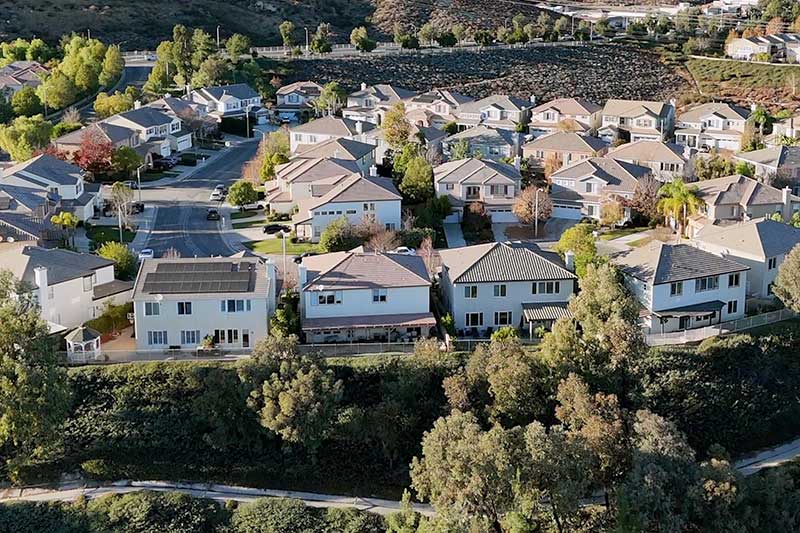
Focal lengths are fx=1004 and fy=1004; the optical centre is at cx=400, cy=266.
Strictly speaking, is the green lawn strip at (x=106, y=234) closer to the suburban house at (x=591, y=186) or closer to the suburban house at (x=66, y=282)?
the suburban house at (x=66, y=282)

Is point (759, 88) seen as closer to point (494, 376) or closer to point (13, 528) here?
point (494, 376)

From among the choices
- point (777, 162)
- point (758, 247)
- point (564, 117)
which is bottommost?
point (758, 247)

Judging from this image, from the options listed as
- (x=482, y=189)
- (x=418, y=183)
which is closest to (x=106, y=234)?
(x=418, y=183)

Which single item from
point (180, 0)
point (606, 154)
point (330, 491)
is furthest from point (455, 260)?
point (180, 0)

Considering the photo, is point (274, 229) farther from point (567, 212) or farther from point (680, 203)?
point (680, 203)

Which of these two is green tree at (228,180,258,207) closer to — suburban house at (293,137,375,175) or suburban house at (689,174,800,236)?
suburban house at (293,137,375,175)

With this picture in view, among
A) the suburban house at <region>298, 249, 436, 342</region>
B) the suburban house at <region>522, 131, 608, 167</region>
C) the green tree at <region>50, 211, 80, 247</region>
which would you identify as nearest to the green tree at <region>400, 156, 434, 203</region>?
the suburban house at <region>522, 131, 608, 167</region>
